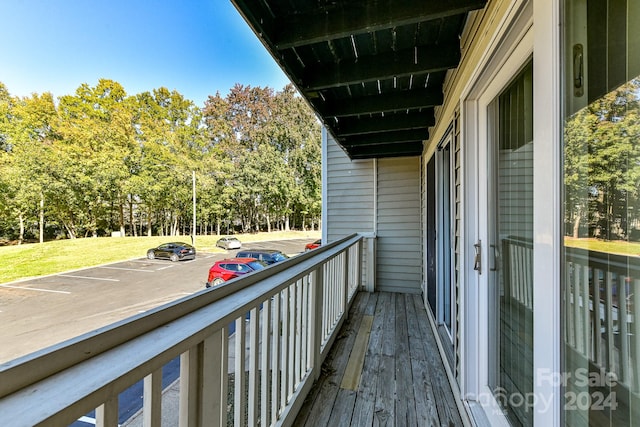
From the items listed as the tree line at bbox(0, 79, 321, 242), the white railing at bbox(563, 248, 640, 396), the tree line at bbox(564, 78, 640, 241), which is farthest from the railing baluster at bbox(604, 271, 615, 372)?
the tree line at bbox(0, 79, 321, 242)

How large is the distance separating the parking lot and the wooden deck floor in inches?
47.3

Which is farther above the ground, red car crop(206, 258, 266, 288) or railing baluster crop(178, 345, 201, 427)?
railing baluster crop(178, 345, 201, 427)

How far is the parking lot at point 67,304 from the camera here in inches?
24.9

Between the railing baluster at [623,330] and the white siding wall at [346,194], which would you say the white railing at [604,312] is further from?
the white siding wall at [346,194]

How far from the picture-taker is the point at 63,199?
1.52m

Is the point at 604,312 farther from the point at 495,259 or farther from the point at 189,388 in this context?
the point at 189,388

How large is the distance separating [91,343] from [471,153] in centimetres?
182

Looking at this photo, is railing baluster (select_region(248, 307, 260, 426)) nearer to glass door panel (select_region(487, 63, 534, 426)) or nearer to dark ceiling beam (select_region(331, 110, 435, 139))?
glass door panel (select_region(487, 63, 534, 426))

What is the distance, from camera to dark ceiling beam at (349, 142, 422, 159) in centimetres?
386

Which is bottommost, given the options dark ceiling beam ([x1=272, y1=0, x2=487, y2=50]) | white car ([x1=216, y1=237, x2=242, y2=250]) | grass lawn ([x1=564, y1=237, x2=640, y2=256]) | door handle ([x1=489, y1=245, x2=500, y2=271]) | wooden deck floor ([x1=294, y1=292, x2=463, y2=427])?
wooden deck floor ([x1=294, y1=292, x2=463, y2=427])

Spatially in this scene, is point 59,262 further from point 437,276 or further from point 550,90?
point 437,276

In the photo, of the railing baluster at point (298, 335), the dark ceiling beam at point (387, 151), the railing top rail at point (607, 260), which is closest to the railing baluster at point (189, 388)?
the railing baluster at point (298, 335)

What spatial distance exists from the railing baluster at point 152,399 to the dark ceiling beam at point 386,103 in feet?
7.50

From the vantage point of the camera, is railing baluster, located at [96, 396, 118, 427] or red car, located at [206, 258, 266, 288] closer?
railing baluster, located at [96, 396, 118, 427]
